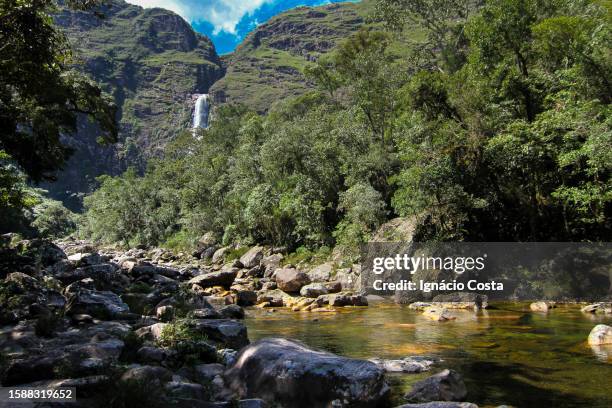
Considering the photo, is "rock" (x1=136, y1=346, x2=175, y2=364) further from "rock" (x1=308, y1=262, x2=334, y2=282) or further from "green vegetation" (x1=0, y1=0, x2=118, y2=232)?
"rock" (x1=308, y1=262, x2=334, y2=282)

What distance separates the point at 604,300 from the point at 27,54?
23904mm

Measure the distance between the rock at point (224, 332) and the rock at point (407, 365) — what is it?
3537 mm

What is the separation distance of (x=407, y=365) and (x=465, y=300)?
11.6 metres

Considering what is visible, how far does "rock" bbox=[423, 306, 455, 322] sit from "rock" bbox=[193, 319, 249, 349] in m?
8.62

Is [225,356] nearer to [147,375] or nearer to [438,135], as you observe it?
[147,375]

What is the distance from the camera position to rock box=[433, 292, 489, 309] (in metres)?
20.4

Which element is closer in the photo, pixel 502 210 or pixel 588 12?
pixel 502 210

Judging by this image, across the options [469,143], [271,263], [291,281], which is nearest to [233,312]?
[291,281]

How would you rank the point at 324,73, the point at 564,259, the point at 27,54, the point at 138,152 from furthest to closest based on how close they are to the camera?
the point at 138,152 → the point at 324,73 → the point at 564,259 → the point at 27,54

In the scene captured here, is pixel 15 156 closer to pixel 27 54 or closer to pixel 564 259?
pixel 27 54

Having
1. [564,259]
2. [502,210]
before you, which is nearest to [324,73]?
[502,210]

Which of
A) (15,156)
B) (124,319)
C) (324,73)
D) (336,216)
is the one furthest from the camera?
(324,73)

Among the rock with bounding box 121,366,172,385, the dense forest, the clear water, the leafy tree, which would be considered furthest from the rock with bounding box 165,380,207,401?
the dense forest

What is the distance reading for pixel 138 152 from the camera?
630 ft
